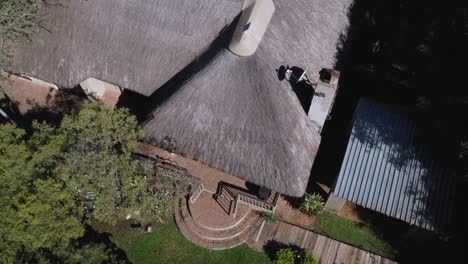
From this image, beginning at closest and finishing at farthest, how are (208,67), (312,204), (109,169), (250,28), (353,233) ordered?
1. (109,169)
2. (250,28)
3. (208,67)
4. (312,204)
5. (353,233)

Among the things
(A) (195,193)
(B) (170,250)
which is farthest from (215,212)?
(B) (170,250)

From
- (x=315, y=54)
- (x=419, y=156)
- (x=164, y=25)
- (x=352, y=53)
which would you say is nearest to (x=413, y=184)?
(x=419, y=156)

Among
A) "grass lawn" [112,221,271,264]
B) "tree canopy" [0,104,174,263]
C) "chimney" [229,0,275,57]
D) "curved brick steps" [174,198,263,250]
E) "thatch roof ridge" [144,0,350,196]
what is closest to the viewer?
"tree canopy" [0,104,174,263]

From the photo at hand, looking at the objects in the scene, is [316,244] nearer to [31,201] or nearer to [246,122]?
[246,122]

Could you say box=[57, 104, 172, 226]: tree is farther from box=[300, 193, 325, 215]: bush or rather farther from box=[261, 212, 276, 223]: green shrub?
box=[300, 193, 325, 215]: bush

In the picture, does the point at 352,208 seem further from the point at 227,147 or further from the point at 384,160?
the point at 227,147

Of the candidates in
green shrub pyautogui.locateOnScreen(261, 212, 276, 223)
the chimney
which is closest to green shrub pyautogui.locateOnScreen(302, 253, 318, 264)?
green shrub pyautogui.locateOnScreen(261, 212, 276, 223)

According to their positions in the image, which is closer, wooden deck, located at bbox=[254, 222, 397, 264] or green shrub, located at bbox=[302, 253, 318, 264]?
green shrub, located at bbox=[302, 253, 318, 264]
